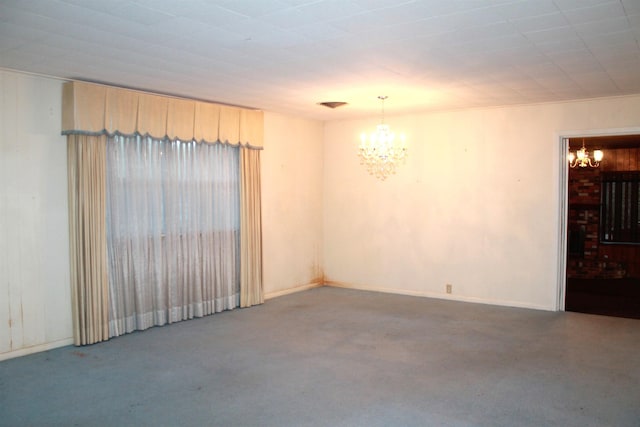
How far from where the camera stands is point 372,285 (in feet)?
24.4

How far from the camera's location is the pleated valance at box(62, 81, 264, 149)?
466cm

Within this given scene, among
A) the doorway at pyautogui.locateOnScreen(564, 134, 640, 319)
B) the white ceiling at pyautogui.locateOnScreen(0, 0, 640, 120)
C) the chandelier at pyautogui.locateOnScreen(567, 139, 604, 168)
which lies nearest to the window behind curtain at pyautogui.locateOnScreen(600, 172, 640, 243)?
the doorway at pyautogui.locateOnScreen(564, 134, 640, 319)

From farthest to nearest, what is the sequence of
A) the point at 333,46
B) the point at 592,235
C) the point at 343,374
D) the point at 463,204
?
1. the point at 592,235
2. the point at 463,204
3. the point at 343,374
4. the point at 333,46

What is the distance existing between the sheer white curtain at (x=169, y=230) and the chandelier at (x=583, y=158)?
5164 mm

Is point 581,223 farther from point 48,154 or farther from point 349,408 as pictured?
point 48,154

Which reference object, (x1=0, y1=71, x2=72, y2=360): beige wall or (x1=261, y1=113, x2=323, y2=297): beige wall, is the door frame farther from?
(x1=0, y1=71, x2=72, y2=360): beige wall

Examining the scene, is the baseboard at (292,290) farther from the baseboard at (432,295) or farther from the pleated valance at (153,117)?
the pleated valance at (153,117)

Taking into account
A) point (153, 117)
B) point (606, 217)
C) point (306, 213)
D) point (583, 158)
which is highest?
point (153, 117)

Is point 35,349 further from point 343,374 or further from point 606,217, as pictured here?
point 606,217

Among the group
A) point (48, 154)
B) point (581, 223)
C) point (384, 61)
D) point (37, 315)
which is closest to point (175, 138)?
point (48, 154)

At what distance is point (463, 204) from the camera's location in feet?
21.9

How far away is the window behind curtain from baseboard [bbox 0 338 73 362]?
8.64 m

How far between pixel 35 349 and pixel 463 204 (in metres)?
5.05

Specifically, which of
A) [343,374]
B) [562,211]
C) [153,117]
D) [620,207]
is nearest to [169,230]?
[153,117]
